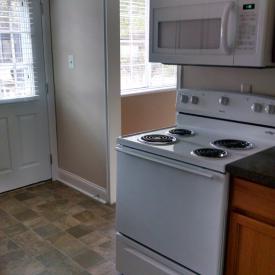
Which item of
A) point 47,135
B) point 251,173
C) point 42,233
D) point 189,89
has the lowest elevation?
point 42,233

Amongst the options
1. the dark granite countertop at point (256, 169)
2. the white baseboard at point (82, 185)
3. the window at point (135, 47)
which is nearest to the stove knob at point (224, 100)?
the dark granite countertop at point (256, 169)

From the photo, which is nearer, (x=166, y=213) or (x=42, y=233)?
(x=166, y=213)

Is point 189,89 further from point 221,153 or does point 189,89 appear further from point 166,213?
point 166,213

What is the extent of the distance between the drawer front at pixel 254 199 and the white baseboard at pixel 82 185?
1802mm

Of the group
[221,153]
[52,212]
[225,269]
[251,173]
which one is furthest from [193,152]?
[52,212]

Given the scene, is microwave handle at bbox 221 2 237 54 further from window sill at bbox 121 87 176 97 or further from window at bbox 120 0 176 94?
window at bbox 120 0 176 94

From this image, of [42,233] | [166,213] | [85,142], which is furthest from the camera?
[85,142]

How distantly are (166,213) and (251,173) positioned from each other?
1.75 ft

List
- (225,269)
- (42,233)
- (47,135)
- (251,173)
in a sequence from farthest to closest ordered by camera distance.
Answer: (47,135), (42,233), (225,269), (251,173)

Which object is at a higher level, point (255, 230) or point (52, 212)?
point (255, 230)

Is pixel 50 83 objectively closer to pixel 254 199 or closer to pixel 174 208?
pixel 174 208

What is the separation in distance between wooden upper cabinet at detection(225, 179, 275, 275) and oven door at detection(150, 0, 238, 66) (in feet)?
2.21

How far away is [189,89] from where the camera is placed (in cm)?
226

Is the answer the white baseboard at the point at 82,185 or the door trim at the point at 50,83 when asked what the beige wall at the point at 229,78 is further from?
the door trim at the point at 50,83
